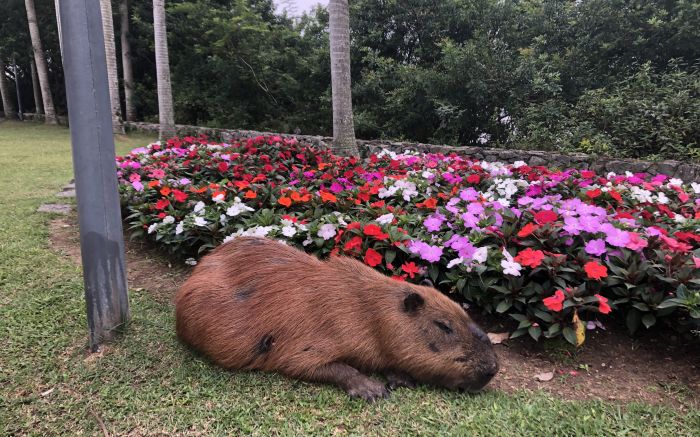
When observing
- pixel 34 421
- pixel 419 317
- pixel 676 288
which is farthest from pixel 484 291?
pixel 34 421

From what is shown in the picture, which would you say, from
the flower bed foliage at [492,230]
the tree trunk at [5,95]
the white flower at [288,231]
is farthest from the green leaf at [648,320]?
the tree trunk at [5,95]

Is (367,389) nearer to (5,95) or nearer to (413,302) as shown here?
(413,302)

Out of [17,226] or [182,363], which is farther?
[17,226]

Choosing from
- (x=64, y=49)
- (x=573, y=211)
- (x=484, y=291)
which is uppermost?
(x=64, y=49)

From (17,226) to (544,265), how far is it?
458cm

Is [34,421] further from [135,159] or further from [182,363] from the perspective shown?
[135,159]

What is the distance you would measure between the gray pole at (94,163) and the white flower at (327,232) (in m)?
1.21

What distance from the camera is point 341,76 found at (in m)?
6.79

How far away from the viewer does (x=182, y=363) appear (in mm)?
2207

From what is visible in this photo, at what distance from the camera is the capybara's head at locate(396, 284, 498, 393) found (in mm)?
1984

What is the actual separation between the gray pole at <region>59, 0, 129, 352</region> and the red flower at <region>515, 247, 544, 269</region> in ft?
6.93

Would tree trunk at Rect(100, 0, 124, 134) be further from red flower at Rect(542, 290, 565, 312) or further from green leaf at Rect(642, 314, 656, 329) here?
green leaf at Rect(642, 314, 656, 329)

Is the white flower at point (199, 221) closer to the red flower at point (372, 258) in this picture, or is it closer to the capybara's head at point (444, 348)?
the red flower at point (372, 258)

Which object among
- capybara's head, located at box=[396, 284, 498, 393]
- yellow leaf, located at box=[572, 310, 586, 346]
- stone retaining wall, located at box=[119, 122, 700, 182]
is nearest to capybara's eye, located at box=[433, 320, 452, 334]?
capybara's head, located at box=[396, 284, 498, 393]
